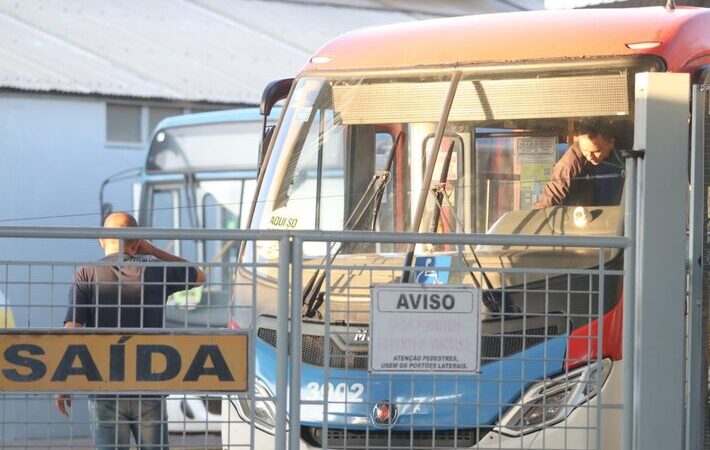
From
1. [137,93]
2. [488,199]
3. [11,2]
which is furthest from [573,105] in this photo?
[11,2]

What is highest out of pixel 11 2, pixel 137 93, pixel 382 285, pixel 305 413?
pixel 11 2

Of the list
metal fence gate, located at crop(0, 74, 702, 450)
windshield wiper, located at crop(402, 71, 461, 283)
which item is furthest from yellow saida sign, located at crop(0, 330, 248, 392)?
windshield wiper, located at crop(402, 71, 461, 283)

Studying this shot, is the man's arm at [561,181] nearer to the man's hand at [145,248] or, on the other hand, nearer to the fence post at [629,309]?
the fence post at [629,309]

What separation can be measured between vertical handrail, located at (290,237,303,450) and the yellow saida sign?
0.16 metres

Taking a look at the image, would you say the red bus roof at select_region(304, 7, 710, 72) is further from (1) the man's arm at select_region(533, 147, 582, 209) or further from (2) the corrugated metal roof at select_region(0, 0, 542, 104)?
(2) the corrugated metal roof at select_region(0, 0, 542, 104)

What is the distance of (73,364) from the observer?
4059mm

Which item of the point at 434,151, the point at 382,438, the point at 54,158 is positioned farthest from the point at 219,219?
the point at 382,438

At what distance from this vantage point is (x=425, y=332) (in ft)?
13.7

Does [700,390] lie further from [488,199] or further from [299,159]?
[299,159]

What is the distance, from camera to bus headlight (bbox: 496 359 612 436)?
4.23 m

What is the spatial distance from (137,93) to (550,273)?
1304cm

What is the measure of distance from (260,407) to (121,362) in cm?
129

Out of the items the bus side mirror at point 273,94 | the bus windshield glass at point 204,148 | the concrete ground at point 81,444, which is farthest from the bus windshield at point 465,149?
the bus windshield glass at point 204,148

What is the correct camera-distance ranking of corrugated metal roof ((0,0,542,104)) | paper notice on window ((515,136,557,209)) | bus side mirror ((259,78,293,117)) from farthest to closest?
1. corrugated metal roof ((0,0,542,104))
2. bus side mirror ((259,78,293,117))
3. paper notice on window ((515,136,557,209))
